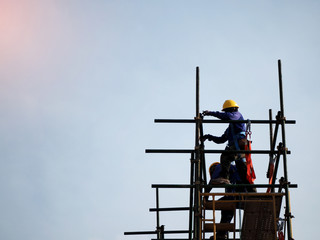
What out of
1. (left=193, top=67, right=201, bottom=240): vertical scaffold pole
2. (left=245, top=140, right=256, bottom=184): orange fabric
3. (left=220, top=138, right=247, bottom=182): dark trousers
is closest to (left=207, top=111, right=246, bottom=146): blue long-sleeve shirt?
(left=220, top=138, right=247, bottom=182): dark trousers

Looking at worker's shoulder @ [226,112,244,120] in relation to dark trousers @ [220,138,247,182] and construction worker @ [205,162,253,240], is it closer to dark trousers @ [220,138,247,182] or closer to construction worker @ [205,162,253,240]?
dark trousers @ [220,138,247,182]

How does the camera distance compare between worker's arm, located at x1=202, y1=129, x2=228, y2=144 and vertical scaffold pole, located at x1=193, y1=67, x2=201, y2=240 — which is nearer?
vertical scaffold pole, located at x1=193, y1=67, x2=201, y2=240

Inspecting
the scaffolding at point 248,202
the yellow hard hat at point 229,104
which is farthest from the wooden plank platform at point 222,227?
the yellow hard hat at point 229,104

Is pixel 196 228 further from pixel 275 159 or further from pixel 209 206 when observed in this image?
pixel 275 159

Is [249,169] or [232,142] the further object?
[232,142]

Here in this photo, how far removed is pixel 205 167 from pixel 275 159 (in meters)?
1.77

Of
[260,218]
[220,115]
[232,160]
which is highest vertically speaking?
[220,115]

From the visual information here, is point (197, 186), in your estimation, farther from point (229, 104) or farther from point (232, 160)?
point (229, 104)

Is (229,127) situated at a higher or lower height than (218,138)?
higher

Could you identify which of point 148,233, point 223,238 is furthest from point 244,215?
point 148,233

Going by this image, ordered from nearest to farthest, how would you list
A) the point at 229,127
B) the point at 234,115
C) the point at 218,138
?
the point at 234,115
the point at 229,127
the point at 218,138

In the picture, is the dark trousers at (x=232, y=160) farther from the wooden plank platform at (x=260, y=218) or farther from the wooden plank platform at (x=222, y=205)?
the wooden plank platform at (x=260, y=218)

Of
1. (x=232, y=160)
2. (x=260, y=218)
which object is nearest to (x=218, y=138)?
(x=232, y=160)

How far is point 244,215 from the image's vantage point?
A: 12789 mm
